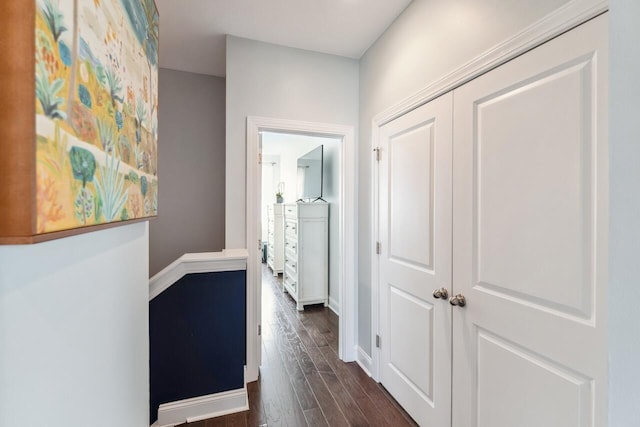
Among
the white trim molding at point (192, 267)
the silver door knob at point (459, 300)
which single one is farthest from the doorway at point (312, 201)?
the silver door knob at point (459, 300)

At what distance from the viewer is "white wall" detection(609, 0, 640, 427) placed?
519 millimetres

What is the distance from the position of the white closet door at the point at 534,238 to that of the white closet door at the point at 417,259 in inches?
3.7

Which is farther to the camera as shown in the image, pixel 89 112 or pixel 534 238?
pixel 534 238

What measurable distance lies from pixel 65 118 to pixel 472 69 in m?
1.57

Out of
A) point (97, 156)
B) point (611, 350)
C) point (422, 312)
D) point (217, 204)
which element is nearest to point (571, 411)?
point (611, 350)

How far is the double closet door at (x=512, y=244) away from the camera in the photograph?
0.95 m

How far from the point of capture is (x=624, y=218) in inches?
21.0

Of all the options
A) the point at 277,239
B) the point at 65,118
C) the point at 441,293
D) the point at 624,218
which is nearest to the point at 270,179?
the point at 277,239

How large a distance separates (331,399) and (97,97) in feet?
7.16

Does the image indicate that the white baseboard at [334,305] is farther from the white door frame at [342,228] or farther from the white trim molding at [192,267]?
the white trim molding at [192,267]

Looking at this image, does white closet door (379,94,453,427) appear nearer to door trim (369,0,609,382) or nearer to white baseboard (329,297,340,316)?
door trim (369,0,609,382)

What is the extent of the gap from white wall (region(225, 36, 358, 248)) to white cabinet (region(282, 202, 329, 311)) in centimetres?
157

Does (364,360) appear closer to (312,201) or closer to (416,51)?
(416,51)

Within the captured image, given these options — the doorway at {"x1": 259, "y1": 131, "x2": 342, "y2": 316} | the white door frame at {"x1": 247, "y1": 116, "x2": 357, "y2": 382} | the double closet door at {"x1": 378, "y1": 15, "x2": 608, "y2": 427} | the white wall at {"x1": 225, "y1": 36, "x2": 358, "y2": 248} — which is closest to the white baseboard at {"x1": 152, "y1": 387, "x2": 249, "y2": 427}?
the white door frame at {"x1": 247, "y1": 116, "x2": 357, "y2": 382}
